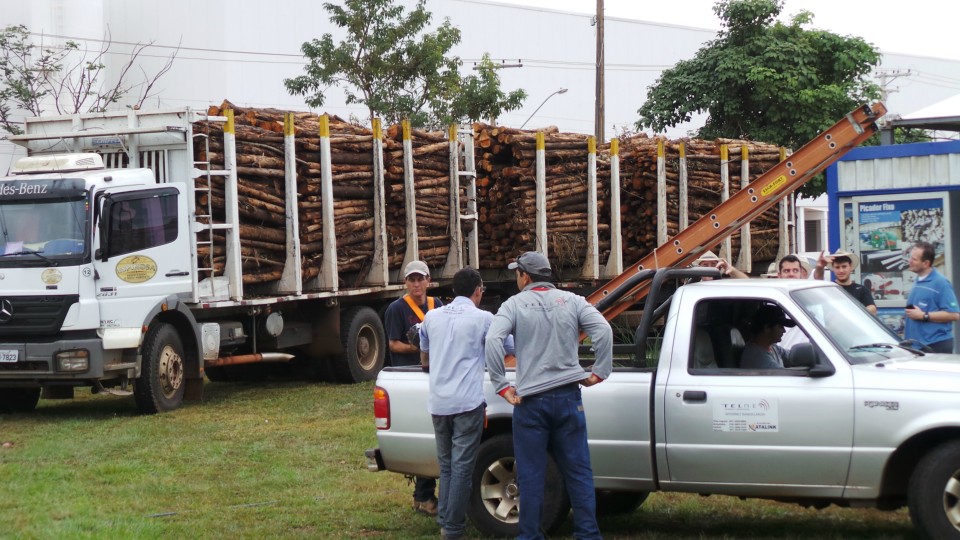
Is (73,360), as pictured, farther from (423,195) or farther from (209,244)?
(423,195)

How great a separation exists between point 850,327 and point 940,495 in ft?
4.04

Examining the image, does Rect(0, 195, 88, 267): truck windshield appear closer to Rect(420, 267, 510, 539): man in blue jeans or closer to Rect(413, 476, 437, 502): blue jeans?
Answer: Rect(413, 476, 437, 502): blue jeans

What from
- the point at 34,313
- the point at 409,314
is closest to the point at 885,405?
the point at 409,314

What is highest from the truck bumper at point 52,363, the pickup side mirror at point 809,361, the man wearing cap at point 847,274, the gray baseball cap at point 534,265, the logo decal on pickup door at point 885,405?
the gray baseball cap at point 534,265

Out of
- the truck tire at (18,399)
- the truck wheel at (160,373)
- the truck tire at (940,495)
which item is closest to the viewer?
the truck tire at (940,495)

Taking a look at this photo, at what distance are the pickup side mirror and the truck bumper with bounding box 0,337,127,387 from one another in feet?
28.4

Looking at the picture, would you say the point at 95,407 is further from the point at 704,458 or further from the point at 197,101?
the point at 197,101

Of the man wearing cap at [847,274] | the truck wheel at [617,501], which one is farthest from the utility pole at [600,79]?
the truck wheel at [617,501]

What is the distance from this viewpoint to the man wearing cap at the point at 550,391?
721 centimetres

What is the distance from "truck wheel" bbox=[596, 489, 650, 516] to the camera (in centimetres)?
852

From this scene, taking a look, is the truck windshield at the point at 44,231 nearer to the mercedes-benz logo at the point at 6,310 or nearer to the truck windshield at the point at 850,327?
the mercedes-benz logo at the point at 6,310

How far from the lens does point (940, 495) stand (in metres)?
6.86

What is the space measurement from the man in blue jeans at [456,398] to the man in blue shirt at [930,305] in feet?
12.5

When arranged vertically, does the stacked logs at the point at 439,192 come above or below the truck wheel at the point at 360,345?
above
